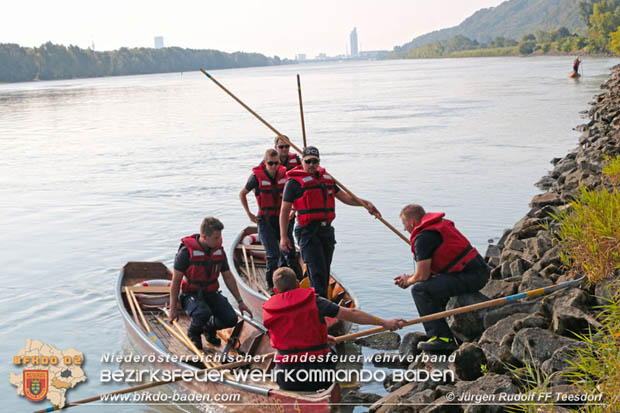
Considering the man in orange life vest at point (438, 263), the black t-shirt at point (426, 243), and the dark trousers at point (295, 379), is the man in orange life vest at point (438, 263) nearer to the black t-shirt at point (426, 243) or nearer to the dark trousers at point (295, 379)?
the black t-shirt at point (426, 243)

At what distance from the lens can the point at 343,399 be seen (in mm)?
7535

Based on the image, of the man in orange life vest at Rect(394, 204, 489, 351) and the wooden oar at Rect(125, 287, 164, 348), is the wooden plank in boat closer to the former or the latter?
the wooden oar at Rect(125, 287, 164, 348)

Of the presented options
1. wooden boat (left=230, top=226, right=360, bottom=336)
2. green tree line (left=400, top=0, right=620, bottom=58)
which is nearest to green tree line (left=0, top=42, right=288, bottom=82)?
green tree line (left=400, top=0, right=620, bottom=58)

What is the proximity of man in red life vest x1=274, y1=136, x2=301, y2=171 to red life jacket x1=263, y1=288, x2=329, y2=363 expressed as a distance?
4532 millimetres

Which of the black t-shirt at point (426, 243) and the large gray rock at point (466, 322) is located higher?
the black t-shirt at point (426, 243)

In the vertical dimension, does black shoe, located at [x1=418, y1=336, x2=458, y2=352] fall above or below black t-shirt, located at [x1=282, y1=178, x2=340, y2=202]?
below

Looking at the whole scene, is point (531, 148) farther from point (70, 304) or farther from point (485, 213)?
point (70, 304)

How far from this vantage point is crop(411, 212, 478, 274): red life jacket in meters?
7.04

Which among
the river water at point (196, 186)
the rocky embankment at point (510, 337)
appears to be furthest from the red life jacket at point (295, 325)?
the river water at point (196, 186)

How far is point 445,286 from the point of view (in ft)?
23.4

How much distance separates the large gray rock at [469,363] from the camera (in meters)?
6.50

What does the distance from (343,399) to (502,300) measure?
2135 millimetres

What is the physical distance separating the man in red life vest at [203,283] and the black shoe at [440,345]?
2139mm

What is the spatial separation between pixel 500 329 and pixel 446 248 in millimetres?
1017
